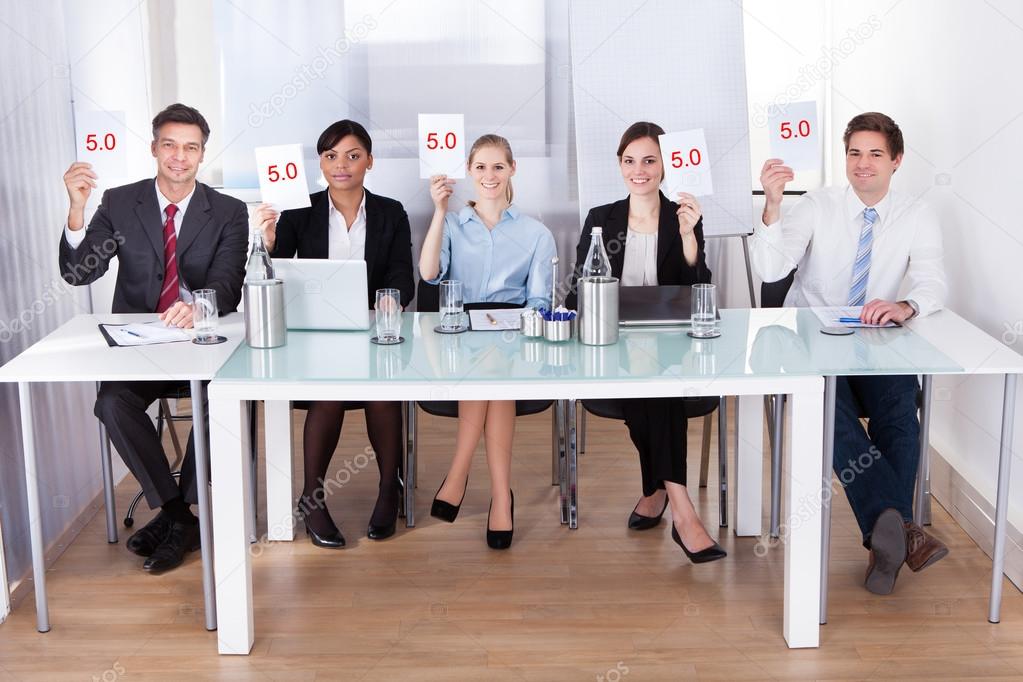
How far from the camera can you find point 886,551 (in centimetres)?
278

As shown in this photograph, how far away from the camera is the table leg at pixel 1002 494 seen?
2.61 m

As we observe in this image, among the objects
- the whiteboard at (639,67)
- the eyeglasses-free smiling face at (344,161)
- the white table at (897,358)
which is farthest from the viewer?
the whiteboard at (639,67)

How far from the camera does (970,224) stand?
3289mm

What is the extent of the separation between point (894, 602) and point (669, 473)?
0.64 m

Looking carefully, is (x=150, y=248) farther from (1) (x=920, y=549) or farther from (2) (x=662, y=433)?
(1) (x=920, y=549)

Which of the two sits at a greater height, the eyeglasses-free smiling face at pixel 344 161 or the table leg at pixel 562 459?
the eyeglasses-free smiling face at pixel 344 161

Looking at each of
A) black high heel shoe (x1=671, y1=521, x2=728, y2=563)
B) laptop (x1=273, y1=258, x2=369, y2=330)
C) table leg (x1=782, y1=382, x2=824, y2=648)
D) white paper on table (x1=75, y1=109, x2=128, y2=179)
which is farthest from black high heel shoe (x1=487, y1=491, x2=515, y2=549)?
white paper on table (x1=75, y1=109, x2=128, y2=179)

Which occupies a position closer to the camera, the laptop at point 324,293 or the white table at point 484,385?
the white table at point 484,385

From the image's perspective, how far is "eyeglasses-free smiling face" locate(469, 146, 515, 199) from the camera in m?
3.29

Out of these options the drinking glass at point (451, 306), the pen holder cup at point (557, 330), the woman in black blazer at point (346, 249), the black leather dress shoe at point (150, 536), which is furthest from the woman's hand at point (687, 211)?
the black leather dress shoe at point (150, 536)

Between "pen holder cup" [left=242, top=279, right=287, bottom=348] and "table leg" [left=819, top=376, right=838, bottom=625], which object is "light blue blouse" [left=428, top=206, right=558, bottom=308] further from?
"table leg" [left=819, top=376, right=838, bottom=625]

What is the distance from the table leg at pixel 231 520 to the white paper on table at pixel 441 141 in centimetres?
94

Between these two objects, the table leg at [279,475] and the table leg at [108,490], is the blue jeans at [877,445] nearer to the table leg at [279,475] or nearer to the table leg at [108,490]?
the table leg at [279,475]

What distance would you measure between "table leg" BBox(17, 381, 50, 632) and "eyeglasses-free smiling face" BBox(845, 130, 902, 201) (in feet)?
7.35
